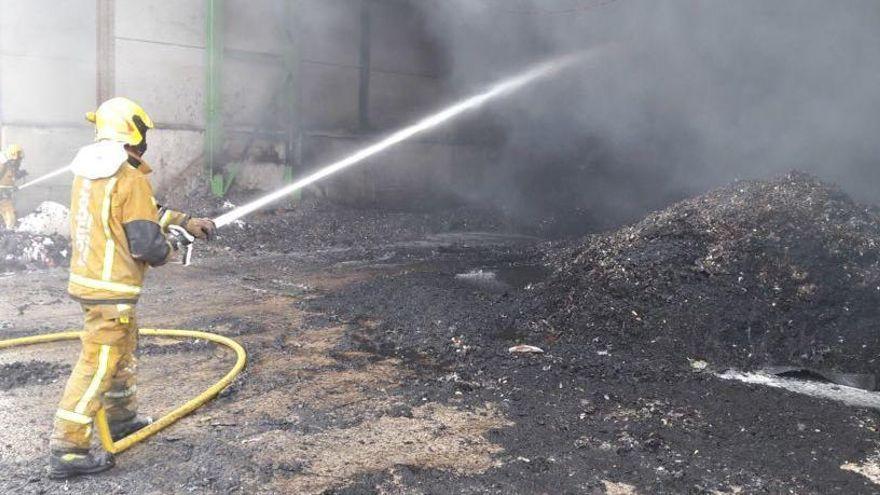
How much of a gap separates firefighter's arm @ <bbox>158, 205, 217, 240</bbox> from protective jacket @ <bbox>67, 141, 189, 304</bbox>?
0.20 metres

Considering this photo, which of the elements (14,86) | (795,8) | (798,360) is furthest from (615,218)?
(14,86)

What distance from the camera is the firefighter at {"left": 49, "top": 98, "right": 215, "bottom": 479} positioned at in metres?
3.02

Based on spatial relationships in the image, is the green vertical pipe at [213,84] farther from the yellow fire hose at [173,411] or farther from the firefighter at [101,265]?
the firefighter at [101,265]

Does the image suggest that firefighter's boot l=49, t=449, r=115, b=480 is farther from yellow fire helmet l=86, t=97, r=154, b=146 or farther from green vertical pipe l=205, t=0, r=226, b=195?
green vertical pipe l=205, t=0, r=226, b=195

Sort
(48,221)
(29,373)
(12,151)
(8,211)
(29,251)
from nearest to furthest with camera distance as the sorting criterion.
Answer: (29,373) → (29,251) → (12,151) → (8,211) → (48,221)

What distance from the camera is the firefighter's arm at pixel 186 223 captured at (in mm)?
3318

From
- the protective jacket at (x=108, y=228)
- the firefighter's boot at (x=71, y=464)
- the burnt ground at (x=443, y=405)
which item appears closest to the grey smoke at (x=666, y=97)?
the burnt ground at (x=443, y=405)

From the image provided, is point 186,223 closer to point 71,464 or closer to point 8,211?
point 71,464

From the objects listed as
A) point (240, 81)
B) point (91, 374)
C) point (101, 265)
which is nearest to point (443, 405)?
point (91, 374)

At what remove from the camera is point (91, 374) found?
3039 mm

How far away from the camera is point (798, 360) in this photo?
477 cm

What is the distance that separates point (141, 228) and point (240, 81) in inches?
371

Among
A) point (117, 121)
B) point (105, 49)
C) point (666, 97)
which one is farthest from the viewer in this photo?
point (666, 97)

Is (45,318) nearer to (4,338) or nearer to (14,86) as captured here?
(4,338)
